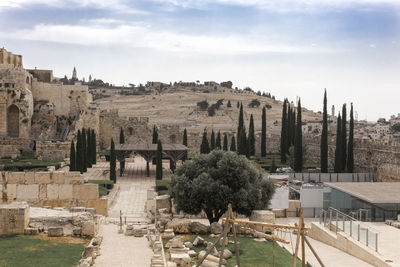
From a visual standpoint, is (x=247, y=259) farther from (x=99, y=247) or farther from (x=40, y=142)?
(x=40, y=142)

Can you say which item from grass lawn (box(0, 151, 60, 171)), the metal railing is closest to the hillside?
grass lawn (box(0, 151, 60, 171))

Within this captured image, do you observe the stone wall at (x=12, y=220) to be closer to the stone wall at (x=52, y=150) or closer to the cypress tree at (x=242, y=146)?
the stone wall at (x=52, y=150)

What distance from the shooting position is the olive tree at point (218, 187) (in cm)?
1989

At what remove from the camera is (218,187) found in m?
19.9

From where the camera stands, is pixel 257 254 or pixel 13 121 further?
pixel 13 121

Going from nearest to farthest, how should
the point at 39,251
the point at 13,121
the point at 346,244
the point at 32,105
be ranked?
the point at 39,251, the point at 346,244, the point at 13,121, the point at 32,105

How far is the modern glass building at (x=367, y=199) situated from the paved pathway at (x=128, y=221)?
9.07 metres

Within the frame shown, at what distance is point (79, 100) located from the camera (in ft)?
169

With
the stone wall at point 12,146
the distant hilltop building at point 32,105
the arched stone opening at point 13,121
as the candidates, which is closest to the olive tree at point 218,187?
the stone wall at point 12,146

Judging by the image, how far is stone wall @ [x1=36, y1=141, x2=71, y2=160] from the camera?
4053 cm

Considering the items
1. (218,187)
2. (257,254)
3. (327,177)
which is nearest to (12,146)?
(327,177)

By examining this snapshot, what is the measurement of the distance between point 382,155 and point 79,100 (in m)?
30.6

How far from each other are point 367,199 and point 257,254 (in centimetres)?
816

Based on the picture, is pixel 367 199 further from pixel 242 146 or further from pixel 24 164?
pixel 24 164
